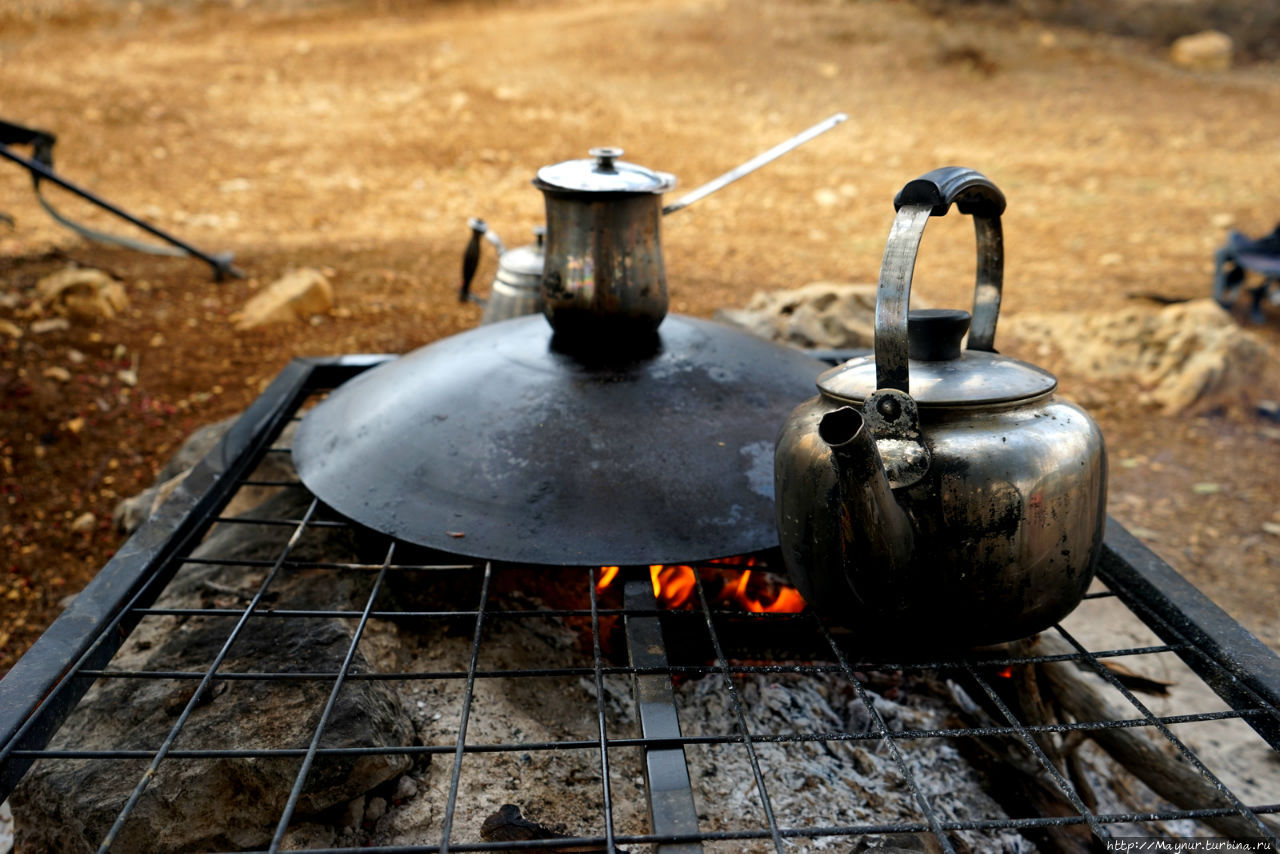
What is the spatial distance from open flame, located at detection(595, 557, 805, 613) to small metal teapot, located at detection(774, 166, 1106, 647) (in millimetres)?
534

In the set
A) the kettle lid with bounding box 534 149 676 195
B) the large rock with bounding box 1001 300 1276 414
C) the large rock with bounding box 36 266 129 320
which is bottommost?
the large rock with bounding box 1001 300 1276 414

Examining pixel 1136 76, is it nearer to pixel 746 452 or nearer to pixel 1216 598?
pixel 1216 598

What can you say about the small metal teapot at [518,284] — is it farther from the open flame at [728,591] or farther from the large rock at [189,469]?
the open flame at [728,591]

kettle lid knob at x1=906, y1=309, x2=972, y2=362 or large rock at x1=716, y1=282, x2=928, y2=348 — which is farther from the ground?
kettle lid knob at x1=906, y1=309, x2=972, y2=362

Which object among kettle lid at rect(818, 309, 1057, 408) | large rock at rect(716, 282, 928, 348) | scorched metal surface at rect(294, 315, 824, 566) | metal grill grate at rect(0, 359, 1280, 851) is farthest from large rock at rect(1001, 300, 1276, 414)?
kettle lid at rect(818, 309, 1057, 408)

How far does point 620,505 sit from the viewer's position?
1.63m

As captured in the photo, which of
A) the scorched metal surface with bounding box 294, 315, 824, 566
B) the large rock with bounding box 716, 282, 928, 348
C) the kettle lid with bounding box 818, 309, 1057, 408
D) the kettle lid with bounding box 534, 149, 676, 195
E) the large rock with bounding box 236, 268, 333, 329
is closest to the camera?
the kettle lid with bounding box 818, 309, 1057, 408

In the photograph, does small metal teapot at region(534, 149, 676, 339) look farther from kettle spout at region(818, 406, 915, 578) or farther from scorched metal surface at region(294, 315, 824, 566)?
kettle spout at region(818, 406, 915, 578)

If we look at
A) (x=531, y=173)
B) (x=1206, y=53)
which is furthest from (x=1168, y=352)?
(x=1206, y=53)

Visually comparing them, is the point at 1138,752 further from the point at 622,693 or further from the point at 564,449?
the point at 564,449

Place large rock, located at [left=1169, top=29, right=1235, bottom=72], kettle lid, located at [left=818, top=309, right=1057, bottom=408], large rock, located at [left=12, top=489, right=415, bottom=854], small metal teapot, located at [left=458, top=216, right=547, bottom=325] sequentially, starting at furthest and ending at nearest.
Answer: large rock, located at [left=1169, top=29, right=1235, bottom=72] → small metal teapot, located at [left=458, top=216, right=547, bottom=325] → large rock, located at [left=12, top=489, right=415, bottom=854] → kettle lid, located at [left=818, top=309, right=1057, bottom=408]

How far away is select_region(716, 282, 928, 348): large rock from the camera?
12.6 ft

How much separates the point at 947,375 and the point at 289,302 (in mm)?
4122

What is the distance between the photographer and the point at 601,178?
1816 millimetres
